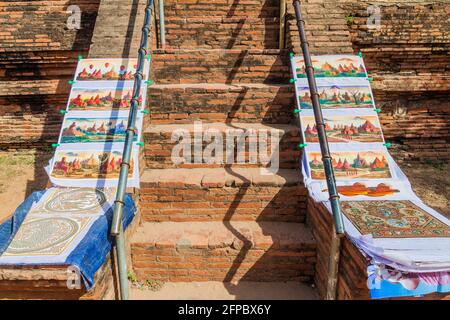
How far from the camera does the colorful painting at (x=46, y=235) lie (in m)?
2.54

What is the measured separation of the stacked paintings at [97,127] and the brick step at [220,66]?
0.28 meters

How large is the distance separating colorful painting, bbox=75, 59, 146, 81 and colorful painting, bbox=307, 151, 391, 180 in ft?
8.32

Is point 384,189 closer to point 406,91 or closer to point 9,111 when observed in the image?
point 406,91

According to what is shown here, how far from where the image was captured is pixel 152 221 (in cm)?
381

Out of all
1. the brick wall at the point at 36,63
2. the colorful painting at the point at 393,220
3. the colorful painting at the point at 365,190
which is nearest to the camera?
the colorful painting at the point at 393,220

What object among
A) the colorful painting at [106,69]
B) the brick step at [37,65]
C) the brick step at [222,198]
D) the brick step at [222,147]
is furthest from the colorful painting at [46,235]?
the brick step at [37,65]

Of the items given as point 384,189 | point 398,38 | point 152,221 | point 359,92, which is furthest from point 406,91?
point 152,221

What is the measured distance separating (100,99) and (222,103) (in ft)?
5.02

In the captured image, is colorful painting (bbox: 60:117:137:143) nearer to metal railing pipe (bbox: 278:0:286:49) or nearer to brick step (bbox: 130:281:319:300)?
brick step (bbox: 130:281:319:300)

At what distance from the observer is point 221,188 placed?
372 centimetres

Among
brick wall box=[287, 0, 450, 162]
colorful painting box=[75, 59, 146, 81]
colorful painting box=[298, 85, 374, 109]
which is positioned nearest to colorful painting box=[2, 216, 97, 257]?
colorful painting box=[75, 59, 146, 81]

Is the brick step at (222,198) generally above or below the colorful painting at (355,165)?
below

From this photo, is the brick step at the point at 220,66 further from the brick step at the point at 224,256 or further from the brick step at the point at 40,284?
the brick step at the point at 40,284

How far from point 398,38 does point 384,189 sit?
3160 millimetres
